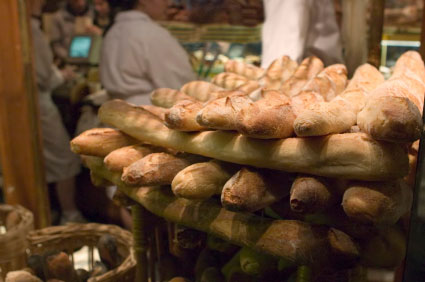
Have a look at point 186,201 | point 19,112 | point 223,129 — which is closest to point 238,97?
point 223,129

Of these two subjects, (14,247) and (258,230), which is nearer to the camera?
(258,230)

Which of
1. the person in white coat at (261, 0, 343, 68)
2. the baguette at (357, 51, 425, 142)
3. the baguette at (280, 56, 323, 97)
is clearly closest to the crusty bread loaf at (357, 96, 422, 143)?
the baguette at (357, 51, 425, 142)

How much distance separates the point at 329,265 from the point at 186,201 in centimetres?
24

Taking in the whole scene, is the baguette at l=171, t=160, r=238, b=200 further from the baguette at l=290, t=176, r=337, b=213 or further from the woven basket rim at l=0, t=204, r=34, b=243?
the woven basket rim at l=0, t=204, r=34, b=243

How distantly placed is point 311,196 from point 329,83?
0.39m

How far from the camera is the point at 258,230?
621 millimetres

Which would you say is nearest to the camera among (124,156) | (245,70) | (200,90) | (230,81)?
(124,156)

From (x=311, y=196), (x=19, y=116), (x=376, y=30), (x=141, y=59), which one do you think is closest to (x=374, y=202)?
(x=311, y=196)

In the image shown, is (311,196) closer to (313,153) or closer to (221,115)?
(313,153)

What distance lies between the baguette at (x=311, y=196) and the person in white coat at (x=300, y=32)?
2.69 ft

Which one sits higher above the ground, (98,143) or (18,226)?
(98,143)

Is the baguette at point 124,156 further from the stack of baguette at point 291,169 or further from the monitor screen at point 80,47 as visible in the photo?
the monitor screen at point 80,47

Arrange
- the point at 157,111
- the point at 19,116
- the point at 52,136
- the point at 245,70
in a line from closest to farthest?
1. the point at 157,111
2. the point at 245,70
3. the point at 19,116
4. the point at 52,136

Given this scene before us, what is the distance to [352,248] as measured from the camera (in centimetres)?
57
